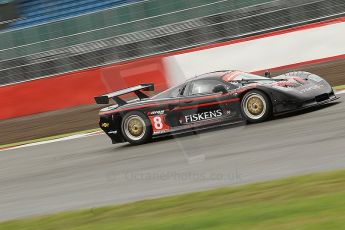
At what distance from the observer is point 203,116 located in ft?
37.6

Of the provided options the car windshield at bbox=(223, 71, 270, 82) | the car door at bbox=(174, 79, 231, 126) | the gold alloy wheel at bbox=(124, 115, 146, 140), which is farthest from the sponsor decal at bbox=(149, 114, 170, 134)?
the car windshield at bbox=(223, 71, 270, 82)

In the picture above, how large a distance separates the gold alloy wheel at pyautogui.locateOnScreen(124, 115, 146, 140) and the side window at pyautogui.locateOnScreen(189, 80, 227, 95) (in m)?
1.04

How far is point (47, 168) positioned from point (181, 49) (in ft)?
22.6

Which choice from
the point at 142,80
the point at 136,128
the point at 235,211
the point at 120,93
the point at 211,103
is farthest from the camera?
the point at 142,80

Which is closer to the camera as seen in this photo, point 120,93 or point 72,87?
point 120,93

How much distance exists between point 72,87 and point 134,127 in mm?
5201

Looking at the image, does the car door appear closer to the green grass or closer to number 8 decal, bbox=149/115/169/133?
number 8 decal, bbox=149/115/169/133

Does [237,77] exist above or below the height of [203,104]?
above

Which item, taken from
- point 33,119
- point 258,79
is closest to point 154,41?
point 33,119

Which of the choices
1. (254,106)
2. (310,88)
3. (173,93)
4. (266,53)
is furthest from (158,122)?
(266,53)

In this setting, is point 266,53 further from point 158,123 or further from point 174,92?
point 158,123

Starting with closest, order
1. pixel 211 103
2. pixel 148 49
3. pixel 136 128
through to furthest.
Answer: pixel 211 103 < pixel 136 128 < pixel 148 49

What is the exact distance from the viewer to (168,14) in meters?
17.8

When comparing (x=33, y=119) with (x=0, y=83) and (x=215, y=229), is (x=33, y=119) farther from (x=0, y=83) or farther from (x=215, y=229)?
(x=215, y=229)
